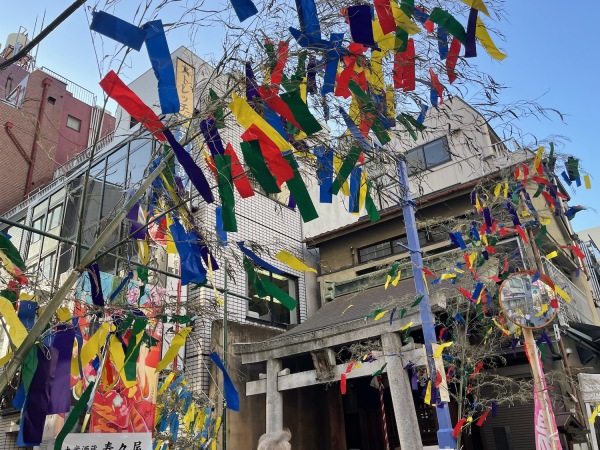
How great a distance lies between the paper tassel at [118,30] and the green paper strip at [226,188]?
2.94ft

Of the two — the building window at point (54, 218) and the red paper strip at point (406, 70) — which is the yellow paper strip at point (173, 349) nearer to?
the red paper strip at point (406, 70)

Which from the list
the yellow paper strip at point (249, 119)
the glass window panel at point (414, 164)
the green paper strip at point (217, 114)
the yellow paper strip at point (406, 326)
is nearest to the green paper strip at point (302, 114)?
the yellow paper strip at point (249, 119)

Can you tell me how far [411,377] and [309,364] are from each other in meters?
4.64

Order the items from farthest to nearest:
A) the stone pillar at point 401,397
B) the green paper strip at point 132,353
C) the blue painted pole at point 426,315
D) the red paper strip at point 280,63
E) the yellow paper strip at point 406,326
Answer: the yellow paper strip at point 406,326
the stone pillar at point 401,397
the blue painted pole at point 426,315
the green paper strip at point 132,353
the red paper strip at point 280,63

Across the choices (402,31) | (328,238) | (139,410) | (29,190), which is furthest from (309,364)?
(29,190)

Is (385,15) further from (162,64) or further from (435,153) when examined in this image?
(435,153)

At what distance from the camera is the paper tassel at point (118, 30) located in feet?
10.0

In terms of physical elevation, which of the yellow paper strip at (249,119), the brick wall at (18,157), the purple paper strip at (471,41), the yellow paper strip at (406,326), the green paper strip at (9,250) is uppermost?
the brick wall at (18,157)

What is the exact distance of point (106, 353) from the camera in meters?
5.05

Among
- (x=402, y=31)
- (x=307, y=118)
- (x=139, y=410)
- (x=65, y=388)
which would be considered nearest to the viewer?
(x=307, y=118)

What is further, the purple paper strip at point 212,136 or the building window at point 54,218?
the building window at point 54,218

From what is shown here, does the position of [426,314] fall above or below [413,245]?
below

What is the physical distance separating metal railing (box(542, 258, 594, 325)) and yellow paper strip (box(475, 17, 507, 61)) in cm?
970

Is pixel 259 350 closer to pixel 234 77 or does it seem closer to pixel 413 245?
pixel 413 245
